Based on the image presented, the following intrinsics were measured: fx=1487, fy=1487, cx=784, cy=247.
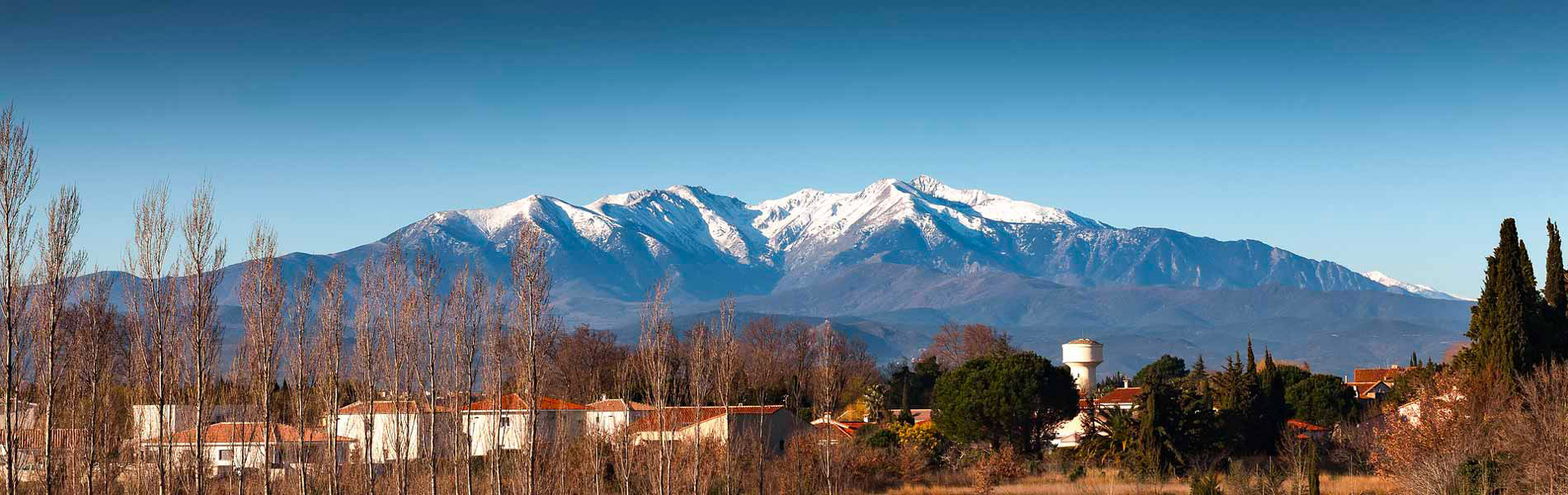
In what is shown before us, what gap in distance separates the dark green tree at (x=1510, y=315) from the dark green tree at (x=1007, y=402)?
71.3 feet

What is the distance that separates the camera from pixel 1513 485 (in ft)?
127

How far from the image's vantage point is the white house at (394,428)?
3784cm

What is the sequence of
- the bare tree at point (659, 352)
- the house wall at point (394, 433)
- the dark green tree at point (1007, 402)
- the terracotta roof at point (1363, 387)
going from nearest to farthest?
the house wall at point (394, 433) < the bare tree at point (659, 352) < the dark green tree at point (1007, 402) < the terracotta roof at point (1363, 387)

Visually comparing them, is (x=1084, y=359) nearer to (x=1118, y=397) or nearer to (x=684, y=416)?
(x=1118, y=397)

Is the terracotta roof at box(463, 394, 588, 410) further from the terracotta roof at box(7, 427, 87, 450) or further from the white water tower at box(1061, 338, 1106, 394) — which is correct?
the white water tower at box(1061, 338, 1106, 394)

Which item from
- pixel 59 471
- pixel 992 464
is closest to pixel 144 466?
pixel 59 471

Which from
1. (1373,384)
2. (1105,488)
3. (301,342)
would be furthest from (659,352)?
(1373,384)

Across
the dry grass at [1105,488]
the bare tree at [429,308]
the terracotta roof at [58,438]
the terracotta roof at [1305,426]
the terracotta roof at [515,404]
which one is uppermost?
the bare tree at [429,308]

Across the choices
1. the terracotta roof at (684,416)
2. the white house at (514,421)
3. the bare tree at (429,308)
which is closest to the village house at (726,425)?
the terracotta roof at (684,416)

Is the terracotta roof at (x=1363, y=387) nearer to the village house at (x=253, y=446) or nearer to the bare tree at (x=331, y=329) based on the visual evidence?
the village house at (x=253, y=446)

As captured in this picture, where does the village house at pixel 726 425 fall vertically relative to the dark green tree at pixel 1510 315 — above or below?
below

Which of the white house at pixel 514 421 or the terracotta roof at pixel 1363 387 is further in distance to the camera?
the terracotta roof at pixel 1363 387

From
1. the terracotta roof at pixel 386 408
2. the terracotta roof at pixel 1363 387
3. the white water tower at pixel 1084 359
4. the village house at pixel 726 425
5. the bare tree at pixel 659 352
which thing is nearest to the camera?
the bare tree at pixel 659 352

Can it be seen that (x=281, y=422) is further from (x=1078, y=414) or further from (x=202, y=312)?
(x=1078, y=414)
